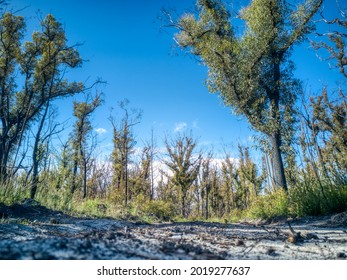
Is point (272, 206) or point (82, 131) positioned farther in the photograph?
point (82, 131)

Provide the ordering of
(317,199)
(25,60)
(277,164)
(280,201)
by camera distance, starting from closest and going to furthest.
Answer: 1. (317,199)
2. (280,201)
3. (277,164)
4. (25,60)

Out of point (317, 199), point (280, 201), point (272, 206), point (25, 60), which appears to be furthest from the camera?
point (25, 60)

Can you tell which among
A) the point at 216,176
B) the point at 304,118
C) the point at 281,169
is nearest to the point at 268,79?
the point at 281,169

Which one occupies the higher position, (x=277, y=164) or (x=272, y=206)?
(x=277, y=164)

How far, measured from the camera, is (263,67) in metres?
12.6

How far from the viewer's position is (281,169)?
1120 cm

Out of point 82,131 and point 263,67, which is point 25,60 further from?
point 263,67

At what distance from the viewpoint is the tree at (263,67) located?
1180 centimetres

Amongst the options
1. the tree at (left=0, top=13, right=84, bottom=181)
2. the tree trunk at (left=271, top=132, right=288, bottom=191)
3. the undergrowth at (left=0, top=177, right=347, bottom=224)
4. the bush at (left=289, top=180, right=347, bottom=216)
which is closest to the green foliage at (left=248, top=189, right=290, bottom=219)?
the undergrowth at (left=0, top=177, right=347, bottom=224)

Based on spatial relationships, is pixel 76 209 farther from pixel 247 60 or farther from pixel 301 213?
pixel 247 60

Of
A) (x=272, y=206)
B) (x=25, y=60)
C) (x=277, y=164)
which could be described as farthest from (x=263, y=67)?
(x=25, y=60)

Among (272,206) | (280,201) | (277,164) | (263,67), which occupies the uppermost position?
(263,67)

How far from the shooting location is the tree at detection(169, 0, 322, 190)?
11.8 meters

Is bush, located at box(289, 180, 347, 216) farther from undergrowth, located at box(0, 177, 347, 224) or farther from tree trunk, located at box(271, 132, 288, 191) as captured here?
tree trunk, located at box(271, 132, 288, 191)
